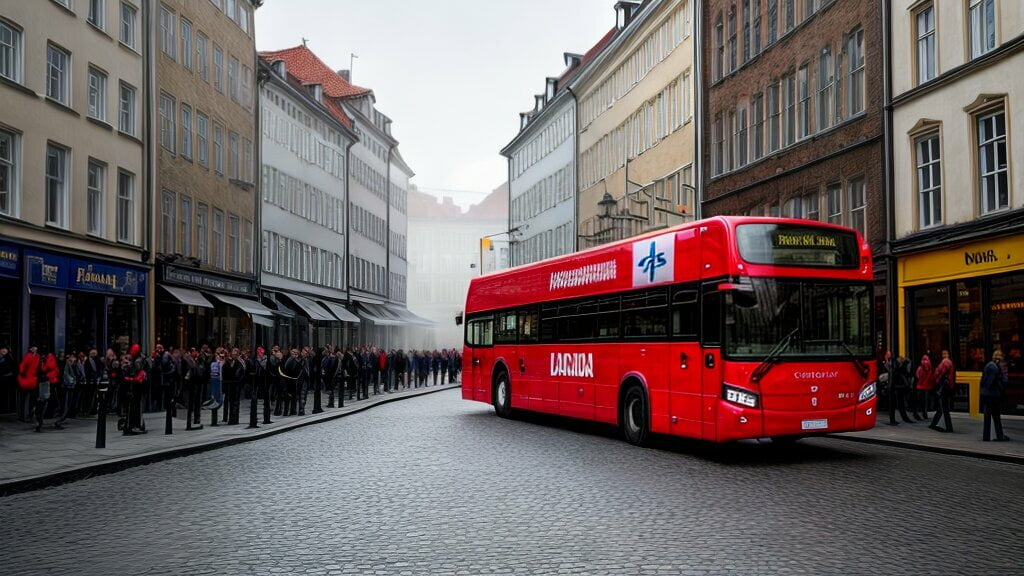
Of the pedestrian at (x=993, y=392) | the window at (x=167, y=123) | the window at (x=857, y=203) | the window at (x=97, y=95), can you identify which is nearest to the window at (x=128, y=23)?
the window at (x=97, y=95)

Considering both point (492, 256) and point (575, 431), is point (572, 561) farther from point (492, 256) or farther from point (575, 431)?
point (492, 256)

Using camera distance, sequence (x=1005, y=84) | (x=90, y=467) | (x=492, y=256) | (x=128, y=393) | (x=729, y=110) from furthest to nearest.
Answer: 1. (x=492, y=256)
2. (x=729, y=110)
3. (x=1005, y=84)
4. (x=128, y=393)
5. (x=90, y=467)

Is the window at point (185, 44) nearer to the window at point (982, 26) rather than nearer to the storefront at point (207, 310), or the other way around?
the storefront at point (207, 310)

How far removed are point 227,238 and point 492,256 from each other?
67.4 m

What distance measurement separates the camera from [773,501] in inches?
460

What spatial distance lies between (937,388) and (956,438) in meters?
2.50

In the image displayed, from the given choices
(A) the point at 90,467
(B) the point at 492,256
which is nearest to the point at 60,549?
(A) the point at 90,467

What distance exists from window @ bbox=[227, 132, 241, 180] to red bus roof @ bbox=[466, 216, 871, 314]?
21.9 meters

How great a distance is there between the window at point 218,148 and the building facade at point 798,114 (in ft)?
58.9

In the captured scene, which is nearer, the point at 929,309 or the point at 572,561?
the point at 572,561

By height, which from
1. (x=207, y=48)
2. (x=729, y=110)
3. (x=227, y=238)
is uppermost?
(x=207, y=48)

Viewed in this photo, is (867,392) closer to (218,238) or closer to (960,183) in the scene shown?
(960,183)

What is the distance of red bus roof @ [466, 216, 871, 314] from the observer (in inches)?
615

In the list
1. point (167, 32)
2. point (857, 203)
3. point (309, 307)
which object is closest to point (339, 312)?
point (309, 307)
